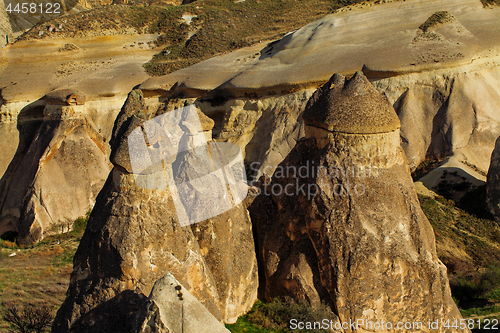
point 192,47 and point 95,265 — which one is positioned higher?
point 95,265

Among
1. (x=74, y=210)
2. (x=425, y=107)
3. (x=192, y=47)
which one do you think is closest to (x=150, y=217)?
(x=74, y=210)

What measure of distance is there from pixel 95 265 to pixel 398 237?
3586 millimetres

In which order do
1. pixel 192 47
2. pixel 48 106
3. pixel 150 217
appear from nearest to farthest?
1. pixel 150 217
2. pixel 48 106
3. pixel 192 47

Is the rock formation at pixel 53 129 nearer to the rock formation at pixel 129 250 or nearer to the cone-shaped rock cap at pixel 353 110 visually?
the rock formation at pixel 129 250

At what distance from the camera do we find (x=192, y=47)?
19859 mm

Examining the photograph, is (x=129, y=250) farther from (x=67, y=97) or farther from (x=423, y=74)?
(x=423, y=74)

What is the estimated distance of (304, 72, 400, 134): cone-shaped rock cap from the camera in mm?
5410

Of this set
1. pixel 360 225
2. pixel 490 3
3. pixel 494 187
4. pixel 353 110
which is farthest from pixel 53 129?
pixel 490 3

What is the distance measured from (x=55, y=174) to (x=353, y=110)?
9697mm

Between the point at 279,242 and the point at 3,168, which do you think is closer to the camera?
the point at 279,242

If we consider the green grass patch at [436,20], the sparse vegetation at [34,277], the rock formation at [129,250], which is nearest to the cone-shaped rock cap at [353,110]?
the rock formation at [129,250]

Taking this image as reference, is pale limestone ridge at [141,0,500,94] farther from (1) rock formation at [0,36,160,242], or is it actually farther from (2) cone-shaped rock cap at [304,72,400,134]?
(2) cone-shaped rock cap at [304,72,400,134]

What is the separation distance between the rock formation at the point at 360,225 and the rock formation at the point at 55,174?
8.48 m

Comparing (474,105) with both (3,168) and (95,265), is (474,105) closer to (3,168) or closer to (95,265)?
(95,265)
